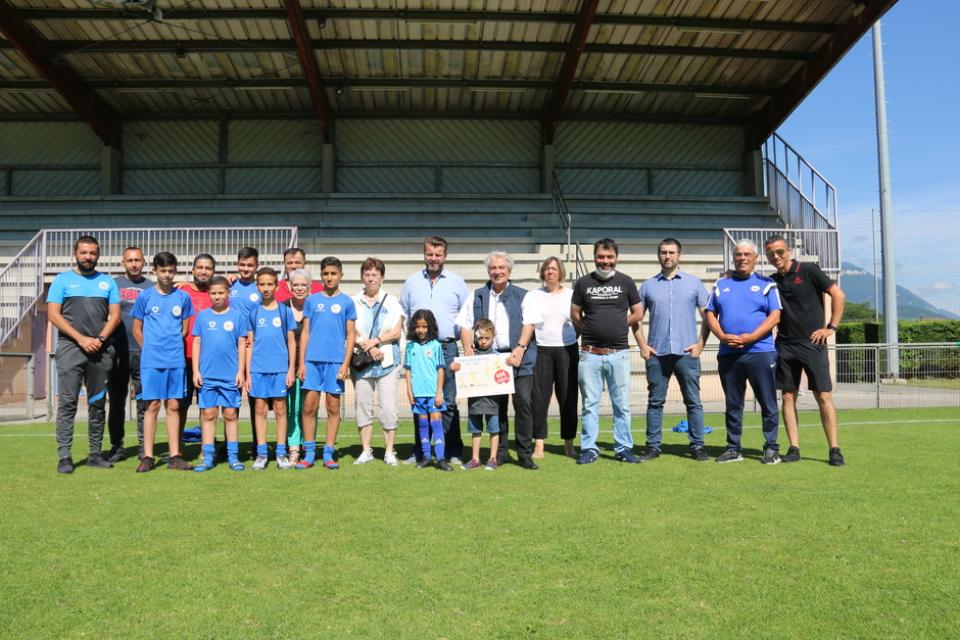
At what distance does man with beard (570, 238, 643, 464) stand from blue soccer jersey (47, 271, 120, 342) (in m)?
3.82

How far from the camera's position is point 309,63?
50.4 ft

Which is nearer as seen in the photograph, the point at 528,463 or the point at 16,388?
the point at 528,463

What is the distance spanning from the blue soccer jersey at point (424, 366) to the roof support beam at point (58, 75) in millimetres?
12980

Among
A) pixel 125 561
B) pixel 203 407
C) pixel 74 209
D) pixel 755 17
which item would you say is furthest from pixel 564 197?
pixel 125 561

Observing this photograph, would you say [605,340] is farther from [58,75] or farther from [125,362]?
[58,75]

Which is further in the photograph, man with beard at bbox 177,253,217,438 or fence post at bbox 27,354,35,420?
fence post at bbox 27,354,35,420

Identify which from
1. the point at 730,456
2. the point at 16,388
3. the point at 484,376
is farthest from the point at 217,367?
the point at 16,388

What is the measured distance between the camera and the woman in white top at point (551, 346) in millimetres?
6203

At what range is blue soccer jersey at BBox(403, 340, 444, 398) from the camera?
5.98 metres

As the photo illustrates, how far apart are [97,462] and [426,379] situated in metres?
2.75

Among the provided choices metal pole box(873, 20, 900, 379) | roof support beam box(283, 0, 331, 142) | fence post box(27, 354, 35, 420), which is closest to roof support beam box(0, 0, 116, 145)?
roof support beam box(283, 0, 331, 142)

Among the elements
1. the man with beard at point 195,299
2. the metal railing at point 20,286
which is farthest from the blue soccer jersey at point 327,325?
the metal railing at point 20,286

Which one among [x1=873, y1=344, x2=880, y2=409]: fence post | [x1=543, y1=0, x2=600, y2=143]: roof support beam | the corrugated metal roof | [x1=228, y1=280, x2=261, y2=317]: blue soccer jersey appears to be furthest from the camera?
the corrugated metal roof

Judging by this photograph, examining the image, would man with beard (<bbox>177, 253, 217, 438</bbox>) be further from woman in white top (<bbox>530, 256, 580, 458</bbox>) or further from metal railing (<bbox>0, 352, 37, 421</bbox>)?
metal railing (<bbox>0, 352, 37, 421</bbox>)
